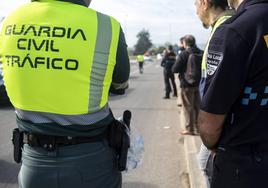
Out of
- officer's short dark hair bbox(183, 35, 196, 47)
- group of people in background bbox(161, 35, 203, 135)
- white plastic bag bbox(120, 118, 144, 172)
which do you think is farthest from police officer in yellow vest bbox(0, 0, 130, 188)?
officer's short dark hair bbox(183, 35, 196, 47)

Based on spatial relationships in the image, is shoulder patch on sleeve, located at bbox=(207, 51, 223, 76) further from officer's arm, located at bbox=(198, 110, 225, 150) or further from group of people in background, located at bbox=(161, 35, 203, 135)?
group of people in background, located at bbox=(161, 35, 203, 135)

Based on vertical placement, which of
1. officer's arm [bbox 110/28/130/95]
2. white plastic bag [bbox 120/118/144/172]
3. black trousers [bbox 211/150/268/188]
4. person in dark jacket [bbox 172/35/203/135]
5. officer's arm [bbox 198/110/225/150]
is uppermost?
officer's arm [bbox 110/28/130/95]

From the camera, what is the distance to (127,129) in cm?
231

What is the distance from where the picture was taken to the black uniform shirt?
182cm

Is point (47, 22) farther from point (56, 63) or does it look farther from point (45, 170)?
point (45, 170)

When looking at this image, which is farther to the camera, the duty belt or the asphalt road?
the asphalt road

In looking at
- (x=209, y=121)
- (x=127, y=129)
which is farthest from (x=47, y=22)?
(x=209, y=121)

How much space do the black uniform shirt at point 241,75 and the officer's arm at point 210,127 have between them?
38 mm

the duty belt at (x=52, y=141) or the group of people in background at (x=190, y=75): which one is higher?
the duty belt at (x=52, y=141)

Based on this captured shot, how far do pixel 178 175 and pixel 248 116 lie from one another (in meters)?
3.29

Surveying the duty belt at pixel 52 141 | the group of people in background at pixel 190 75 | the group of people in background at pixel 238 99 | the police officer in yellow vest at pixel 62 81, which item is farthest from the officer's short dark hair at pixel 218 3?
the group of people in background at pixel 190 75

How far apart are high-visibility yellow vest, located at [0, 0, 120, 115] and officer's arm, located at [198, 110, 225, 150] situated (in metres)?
0.54

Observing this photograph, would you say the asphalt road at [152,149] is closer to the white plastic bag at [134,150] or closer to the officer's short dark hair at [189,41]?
the white plastic bag at [134,150]

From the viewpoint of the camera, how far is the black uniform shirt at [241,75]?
5.96 ft
